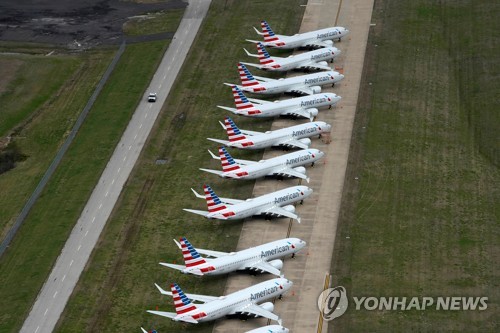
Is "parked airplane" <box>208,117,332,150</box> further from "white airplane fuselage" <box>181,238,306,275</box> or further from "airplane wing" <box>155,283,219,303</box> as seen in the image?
"airplane wing" <box>155,283,219,303</box>

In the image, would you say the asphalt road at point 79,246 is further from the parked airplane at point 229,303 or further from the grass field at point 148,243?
the parked airplane at point 229,303

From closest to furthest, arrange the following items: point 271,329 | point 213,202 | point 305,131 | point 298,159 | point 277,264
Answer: point 271,329, point 277,264, point 213,202, point 298,159, point 305,131

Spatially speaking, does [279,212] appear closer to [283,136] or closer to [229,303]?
[283,136]

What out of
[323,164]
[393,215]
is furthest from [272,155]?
[393,215]

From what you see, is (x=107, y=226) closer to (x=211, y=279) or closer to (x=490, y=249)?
(x=211, y=279)

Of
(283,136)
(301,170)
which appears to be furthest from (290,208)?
(283,136)
